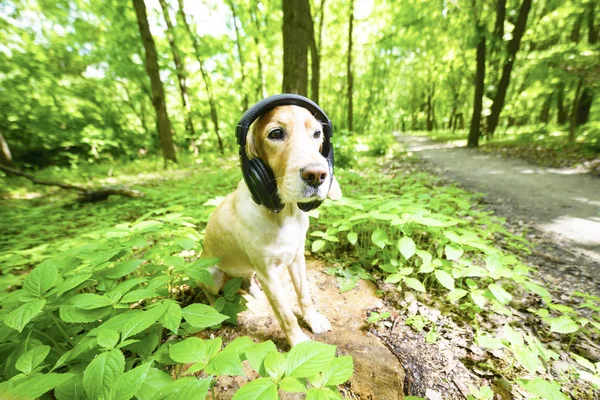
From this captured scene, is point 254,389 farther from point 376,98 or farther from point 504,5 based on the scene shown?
point 376,98

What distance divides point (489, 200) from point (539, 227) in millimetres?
1307

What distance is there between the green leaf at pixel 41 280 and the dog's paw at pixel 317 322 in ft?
5.79

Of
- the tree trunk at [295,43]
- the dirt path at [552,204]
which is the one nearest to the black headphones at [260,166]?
the dirt path at [552,204]

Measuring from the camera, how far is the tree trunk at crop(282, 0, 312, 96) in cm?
474

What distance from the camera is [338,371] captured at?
110 cm

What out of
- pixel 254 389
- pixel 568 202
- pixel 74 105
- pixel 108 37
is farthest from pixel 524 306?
pixel 74 105

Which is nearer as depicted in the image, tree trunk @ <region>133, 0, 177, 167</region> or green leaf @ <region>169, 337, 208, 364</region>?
green leaf @ <region>169, 337, 208, 364</region>

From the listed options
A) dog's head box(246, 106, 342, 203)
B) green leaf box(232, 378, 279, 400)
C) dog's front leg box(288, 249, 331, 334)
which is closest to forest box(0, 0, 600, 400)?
green leaf box(232, 378, 279, 400)

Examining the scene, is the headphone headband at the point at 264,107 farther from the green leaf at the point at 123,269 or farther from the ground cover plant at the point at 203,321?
the green leaf at the point at 123,269

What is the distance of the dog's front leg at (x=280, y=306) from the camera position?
180 cm

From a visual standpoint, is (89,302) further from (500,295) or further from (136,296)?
(500,295)

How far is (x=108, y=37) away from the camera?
10.9 meters

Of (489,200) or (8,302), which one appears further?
(489,200)

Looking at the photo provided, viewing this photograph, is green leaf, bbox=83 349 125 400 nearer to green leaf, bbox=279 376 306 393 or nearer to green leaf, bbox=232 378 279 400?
green leaf, bbox=232 378 279 400
